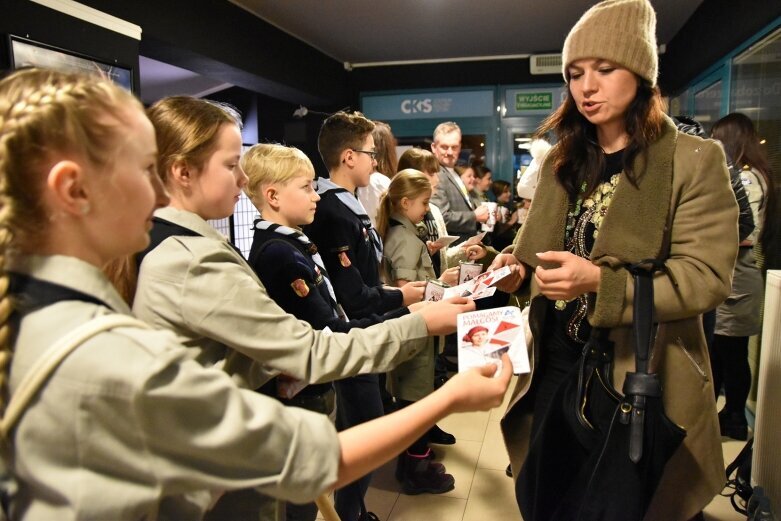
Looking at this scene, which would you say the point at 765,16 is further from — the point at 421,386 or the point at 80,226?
the point at 80,226

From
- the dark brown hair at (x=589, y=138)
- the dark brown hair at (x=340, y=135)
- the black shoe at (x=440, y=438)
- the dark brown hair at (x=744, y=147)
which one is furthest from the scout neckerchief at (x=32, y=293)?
the dark brown hair at (x=744, y=147)

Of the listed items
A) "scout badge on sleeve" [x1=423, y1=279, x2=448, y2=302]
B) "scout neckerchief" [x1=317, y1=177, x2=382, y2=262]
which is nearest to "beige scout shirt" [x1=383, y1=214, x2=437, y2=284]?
"scout neckerchief" [x1=317, y1=177, x2=382, y2=262]

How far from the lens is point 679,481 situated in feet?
4.77

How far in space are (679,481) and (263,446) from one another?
3.98 ft

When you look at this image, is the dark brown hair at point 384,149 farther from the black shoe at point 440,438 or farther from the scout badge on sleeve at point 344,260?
the black shoe at point 440,438

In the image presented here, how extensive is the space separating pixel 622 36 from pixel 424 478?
2.10 m

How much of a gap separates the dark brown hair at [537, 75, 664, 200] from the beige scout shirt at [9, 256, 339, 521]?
1.13 meters

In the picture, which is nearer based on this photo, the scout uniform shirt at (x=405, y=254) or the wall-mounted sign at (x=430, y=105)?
the scout uniform shirt at (x=405, y=254)

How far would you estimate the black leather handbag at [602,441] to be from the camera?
1302 millimetres

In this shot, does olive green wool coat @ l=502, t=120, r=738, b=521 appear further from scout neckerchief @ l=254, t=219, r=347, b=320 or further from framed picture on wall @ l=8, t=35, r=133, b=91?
framed picture on wall @ l=8, t=35, r=133, b=91

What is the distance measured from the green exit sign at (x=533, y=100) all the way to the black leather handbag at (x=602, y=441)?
6274mm

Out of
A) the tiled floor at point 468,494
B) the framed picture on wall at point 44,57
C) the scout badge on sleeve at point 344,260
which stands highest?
the framed picture on wall at point 44,57

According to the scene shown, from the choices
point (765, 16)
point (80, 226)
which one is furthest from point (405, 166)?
point (80, 226)

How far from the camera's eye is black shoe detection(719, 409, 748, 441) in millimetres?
3078
